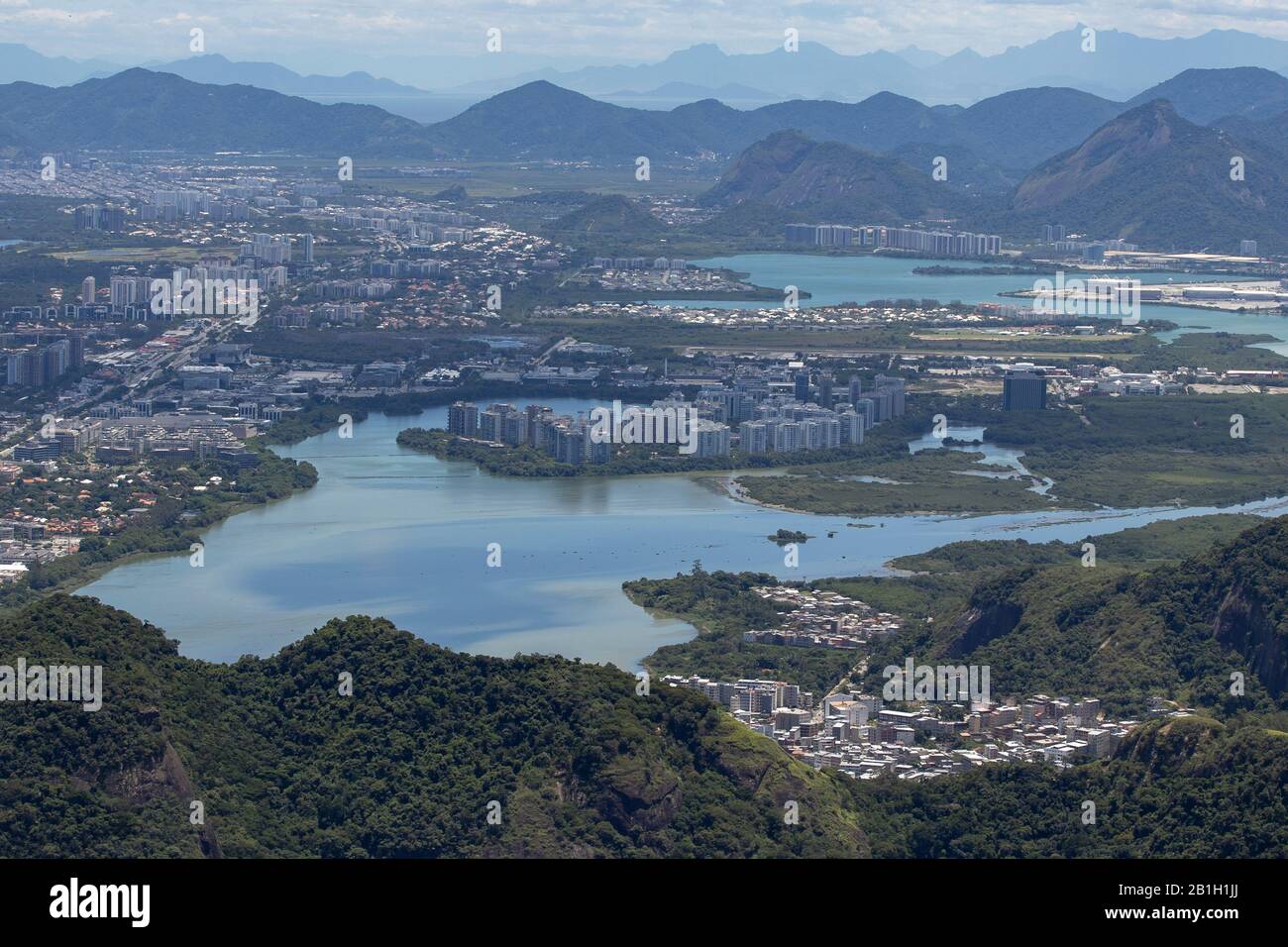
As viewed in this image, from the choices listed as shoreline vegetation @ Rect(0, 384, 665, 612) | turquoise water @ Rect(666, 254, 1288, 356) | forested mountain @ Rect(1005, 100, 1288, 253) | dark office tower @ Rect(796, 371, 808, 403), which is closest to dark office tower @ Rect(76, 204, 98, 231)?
turquoise water @ Rect(666, 254, 1288, 356)

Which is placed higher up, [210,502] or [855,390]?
[855,390]

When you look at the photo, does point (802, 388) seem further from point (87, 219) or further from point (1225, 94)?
point (1225, 94)

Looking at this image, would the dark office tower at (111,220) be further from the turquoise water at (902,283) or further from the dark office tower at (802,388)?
the dark office tower at (802,388)

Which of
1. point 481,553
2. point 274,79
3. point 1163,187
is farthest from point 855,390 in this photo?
point 274,79

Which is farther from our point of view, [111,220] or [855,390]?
[111,220]

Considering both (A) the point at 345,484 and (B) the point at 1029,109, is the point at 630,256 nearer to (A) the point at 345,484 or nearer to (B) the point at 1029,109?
(A) the point at 345,484

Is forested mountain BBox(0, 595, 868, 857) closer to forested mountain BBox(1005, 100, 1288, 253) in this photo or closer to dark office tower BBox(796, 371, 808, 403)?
dark office tower BBox(796, 371, 808, 403)

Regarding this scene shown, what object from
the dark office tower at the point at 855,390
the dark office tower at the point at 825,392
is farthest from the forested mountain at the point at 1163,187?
the dark office tower at the point at 855,390
